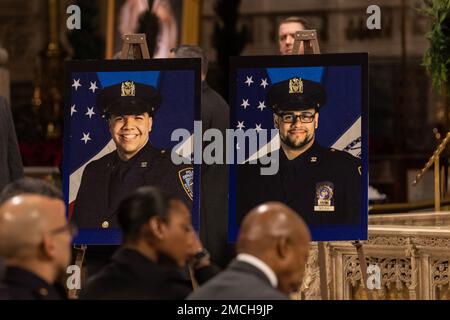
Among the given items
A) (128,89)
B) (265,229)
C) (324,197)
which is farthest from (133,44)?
(265,229)

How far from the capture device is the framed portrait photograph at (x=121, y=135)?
6.64 m

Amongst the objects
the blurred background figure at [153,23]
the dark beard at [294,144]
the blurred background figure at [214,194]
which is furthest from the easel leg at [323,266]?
the blurred background figure at [153,23]

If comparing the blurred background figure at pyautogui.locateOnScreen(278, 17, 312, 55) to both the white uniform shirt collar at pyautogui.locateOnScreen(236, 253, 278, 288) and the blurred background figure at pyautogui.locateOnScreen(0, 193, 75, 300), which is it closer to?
the white uniform shirt collar at pyautogui.locateOnScreen(236, 253, 278, 288)

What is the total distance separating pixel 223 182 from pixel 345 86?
1.10 meters

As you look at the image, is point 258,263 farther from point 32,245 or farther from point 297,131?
point 297,131

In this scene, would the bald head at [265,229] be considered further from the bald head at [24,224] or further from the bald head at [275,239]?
the bald head at [24,224]

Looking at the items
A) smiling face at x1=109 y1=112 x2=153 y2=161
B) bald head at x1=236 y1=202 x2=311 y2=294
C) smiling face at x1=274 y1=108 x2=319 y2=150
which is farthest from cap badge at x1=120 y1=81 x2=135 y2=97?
bald head at x1=236 y1=202 x2=311 y2=294

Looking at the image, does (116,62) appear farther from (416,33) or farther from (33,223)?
(416,33)

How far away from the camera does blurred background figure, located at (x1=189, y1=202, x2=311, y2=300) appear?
13.1ft

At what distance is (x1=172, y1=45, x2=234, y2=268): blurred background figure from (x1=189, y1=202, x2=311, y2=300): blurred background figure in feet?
10.2

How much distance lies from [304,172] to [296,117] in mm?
296

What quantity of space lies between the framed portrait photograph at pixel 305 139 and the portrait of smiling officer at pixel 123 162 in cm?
40

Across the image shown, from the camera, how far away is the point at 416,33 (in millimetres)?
16703
